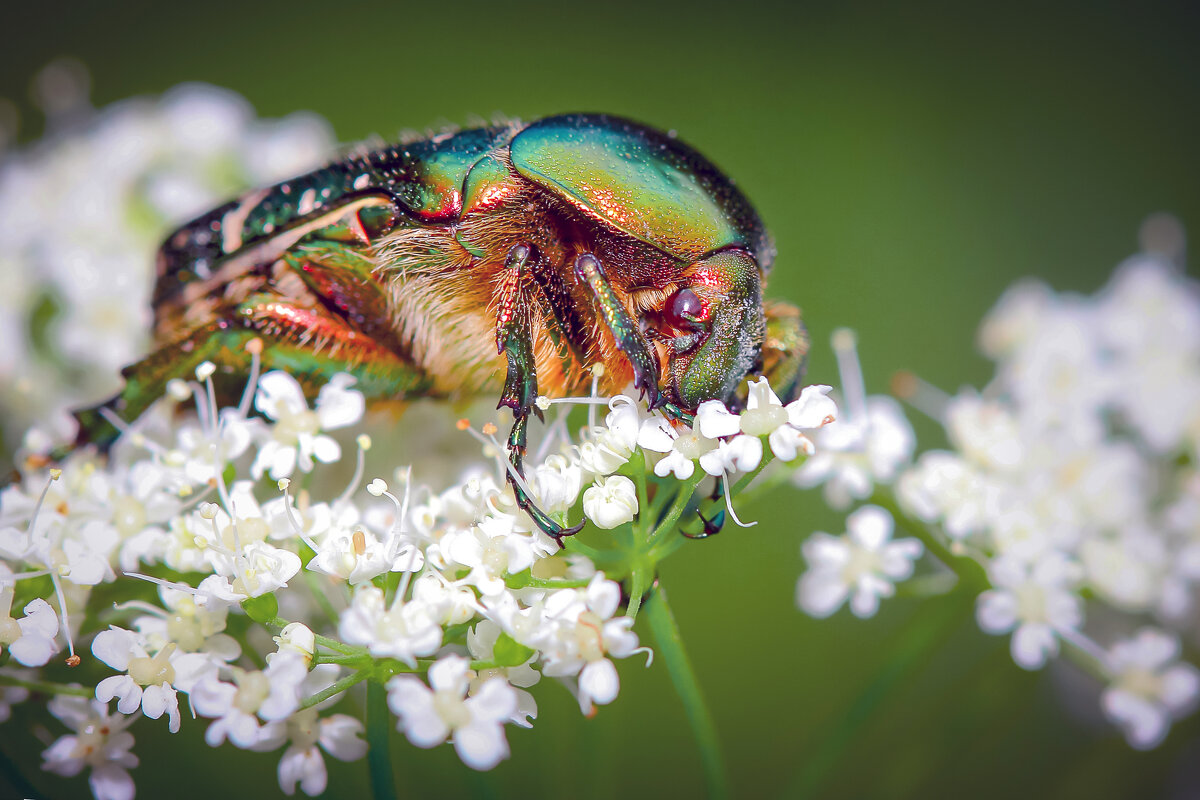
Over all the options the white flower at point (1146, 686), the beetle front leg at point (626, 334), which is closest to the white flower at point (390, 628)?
the beetle front leg at point (626, 334)

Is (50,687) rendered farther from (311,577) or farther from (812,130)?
(812,130)

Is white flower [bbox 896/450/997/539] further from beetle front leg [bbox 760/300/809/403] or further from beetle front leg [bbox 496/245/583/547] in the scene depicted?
Result: beetle front leg [bbox 496/245/583/547]

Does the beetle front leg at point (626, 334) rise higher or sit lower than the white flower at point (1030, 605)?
higher

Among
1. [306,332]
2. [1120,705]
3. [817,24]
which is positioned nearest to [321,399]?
[306,332]

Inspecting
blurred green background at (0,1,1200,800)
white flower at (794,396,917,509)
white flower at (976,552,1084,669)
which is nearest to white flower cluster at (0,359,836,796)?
white flower at (794,396,917,509)

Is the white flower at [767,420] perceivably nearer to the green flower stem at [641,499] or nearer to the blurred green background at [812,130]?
the green flower stem at [641,499]

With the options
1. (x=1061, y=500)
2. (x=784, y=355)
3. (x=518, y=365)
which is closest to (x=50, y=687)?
(x=518, y=365)
